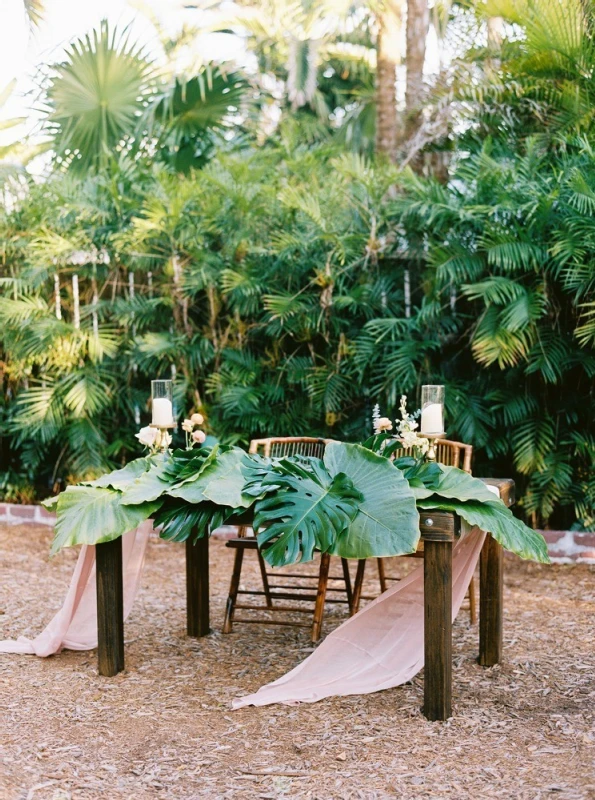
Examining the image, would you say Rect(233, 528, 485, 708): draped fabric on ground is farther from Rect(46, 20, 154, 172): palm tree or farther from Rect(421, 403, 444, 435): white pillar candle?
Rect(46, 20, 154, 172): palm tree

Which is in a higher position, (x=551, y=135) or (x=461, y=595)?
(x=551, y=135)

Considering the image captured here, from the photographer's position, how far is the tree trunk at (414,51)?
6.91 m

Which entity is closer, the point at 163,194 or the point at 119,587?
the point at 119,587

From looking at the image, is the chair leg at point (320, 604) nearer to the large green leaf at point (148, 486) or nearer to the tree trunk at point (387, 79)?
the large green leaf at point (148, 486)

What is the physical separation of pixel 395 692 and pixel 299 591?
1644 mm

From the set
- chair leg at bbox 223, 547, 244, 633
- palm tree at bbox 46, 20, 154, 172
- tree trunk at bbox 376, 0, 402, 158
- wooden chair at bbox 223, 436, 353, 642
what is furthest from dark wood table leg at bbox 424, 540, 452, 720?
tree trunk at bbox 376, 0, 402, 158

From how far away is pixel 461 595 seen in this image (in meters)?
3.18

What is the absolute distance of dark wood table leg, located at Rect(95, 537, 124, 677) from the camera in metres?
3.25

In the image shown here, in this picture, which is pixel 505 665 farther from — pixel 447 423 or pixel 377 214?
pixel 377 214

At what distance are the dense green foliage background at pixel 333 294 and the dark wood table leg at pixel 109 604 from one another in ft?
7.94

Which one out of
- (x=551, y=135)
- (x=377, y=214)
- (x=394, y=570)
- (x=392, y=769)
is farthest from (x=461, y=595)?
(x=551, y=135)

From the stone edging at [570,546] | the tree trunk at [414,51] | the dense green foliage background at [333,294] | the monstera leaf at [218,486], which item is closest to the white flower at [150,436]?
the monstera leaf at [218,486]

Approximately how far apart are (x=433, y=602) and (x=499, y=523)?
34 cm

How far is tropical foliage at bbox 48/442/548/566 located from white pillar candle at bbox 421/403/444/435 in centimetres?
13
